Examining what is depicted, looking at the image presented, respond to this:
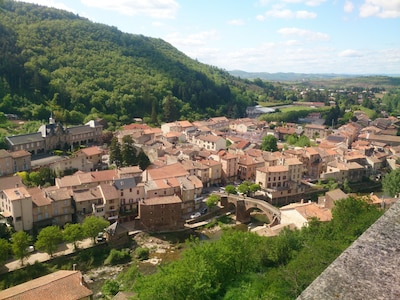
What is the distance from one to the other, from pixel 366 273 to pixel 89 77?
80082 mm

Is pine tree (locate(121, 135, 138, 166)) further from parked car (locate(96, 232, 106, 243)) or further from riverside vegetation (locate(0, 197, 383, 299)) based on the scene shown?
riverside vegetation (locate(0, 197, 383, 299))

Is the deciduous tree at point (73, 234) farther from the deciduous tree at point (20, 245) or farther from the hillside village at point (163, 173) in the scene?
the hillside village at point (163, 173)

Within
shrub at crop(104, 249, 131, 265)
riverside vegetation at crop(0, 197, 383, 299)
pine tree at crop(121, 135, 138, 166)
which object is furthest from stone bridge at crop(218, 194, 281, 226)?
shrub at crop(104, 249, 131, 265)

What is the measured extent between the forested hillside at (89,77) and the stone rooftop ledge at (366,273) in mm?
59502

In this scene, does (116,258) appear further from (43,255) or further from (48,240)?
(43,255)

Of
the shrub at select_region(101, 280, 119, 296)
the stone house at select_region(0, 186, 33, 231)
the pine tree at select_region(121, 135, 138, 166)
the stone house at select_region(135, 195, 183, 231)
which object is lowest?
the shrub at select_region(101, 280, 119, 296)

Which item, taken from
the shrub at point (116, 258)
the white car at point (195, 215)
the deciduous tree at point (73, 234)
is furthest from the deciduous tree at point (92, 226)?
the white car at point (195, 215)

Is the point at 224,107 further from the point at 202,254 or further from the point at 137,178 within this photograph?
the point at 202,254

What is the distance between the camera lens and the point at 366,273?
16.6ft

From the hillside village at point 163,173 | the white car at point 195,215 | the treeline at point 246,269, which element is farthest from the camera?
the white car at point 195,215

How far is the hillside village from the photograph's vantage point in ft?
99.5

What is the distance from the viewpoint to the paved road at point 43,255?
2467cm

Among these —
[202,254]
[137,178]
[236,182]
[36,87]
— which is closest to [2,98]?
[36,87]

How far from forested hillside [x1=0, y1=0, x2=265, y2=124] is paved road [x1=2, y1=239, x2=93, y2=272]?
36088 millimetres
